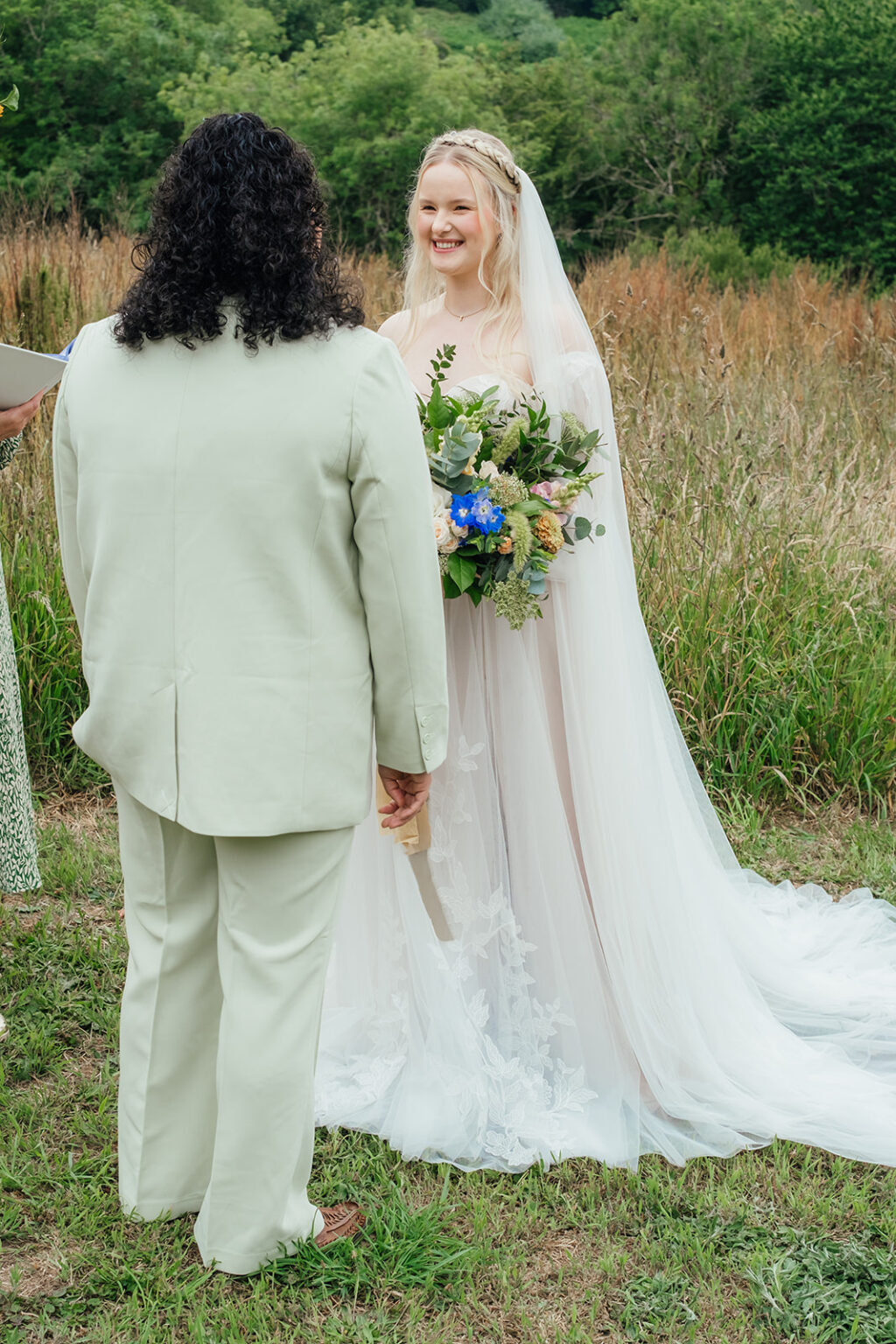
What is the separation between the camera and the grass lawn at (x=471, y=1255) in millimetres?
2477

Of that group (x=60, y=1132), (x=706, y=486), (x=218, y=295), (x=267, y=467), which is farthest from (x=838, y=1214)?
(x=706, y=486)

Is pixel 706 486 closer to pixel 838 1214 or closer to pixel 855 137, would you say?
pixel 838 1214

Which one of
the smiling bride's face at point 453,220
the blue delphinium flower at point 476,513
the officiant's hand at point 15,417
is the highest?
the smiling bride's face at point 453,220

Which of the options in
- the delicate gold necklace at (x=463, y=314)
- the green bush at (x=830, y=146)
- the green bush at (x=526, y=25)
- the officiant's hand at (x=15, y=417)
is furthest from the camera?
the green bush at (x=526, y=25)

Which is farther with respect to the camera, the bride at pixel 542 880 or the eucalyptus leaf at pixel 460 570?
the bride at pixel 542 880

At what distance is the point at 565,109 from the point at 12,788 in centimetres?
2049

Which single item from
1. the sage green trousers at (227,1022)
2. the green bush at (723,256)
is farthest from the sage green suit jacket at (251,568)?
the green bush at (723,256)

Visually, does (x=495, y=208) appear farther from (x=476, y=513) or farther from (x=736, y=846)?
(x=736, y=846)

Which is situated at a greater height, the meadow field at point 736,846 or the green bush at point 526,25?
the green bush at point 526,25

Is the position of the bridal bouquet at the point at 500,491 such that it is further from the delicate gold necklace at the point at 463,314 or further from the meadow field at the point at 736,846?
the meadow field at the point at 736,846

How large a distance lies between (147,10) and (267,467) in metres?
20.9

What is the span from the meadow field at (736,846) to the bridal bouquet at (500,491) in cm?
135

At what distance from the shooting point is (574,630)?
3.26m

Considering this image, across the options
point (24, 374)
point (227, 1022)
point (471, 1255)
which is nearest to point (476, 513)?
point (24, 374)
